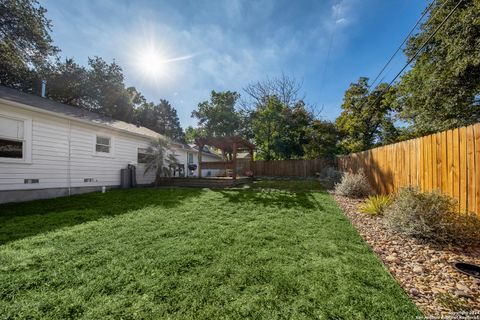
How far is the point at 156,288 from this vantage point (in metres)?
1.89

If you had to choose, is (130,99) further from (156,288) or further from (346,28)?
(156,288)

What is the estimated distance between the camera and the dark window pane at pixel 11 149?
226 inches

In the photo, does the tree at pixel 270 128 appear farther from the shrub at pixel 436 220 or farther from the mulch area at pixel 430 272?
the mulch area at pixel 430 272

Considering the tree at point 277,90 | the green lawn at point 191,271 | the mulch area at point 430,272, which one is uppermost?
the tree at point 277,90

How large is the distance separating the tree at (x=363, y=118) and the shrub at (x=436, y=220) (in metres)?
18.2

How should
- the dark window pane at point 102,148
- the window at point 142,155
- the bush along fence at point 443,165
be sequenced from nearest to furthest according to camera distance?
the bush along fence at point 443,165 < the dark window pane at point 102,148 < the window at point 142,155

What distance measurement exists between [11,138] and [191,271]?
7496 millimetres

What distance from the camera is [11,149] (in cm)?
591

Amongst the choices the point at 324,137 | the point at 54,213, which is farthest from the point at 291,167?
the point at 54,213

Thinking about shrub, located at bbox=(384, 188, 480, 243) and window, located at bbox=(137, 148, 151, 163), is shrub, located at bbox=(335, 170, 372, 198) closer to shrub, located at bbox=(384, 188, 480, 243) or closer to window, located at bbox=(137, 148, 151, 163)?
shrub, located at bbox=(384, 188, 480, 243)

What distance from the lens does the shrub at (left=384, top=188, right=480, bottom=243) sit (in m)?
2.99

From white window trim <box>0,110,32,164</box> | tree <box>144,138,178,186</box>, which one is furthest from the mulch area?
white window trim <box>0,110,32,164</box>

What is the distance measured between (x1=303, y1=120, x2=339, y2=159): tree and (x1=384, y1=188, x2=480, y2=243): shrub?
703 inches

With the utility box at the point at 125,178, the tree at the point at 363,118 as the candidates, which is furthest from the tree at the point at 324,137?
the utility box at the point at 125,178
